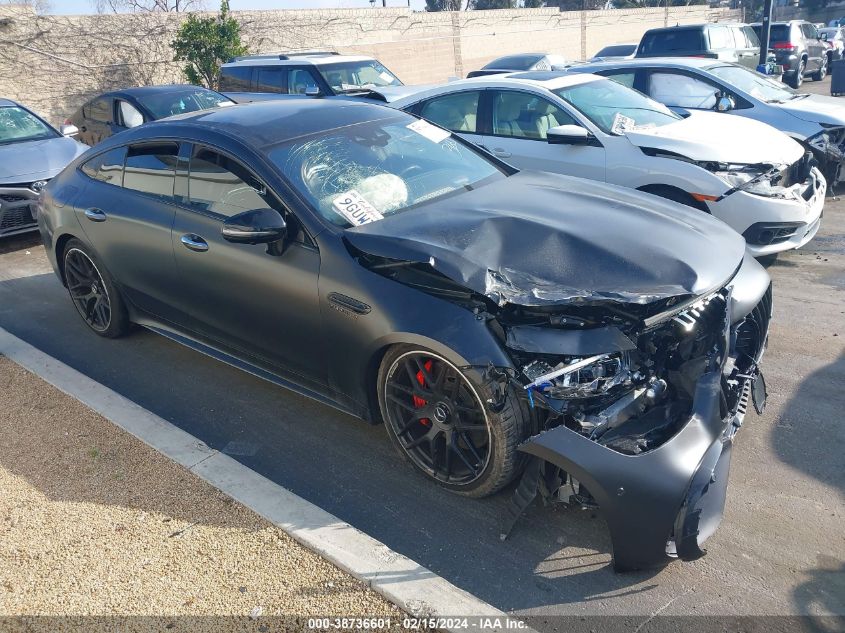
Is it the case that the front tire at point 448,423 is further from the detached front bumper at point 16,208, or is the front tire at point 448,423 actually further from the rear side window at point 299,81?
the rear side window at point 299,81

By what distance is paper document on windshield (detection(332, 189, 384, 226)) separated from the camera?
→ 3887mm

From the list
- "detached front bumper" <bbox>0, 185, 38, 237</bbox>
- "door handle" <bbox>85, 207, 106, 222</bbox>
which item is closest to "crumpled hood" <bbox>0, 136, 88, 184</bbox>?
"detached front bumper" <bbox>0, 185, 38, 237</bbox>

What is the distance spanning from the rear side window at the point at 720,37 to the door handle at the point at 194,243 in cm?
1348

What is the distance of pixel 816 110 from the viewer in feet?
29.0

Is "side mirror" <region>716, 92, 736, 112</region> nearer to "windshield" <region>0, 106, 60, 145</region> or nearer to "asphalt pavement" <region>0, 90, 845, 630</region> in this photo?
"asphalt pavement" <region>0, 90, 845, 630</region>

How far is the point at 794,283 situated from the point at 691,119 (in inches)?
84.4

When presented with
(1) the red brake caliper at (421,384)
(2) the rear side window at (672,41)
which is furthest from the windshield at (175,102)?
(2) the rear side window at (672,41)

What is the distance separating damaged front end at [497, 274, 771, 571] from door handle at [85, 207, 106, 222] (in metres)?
3.32

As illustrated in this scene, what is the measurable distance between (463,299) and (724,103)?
7063mm

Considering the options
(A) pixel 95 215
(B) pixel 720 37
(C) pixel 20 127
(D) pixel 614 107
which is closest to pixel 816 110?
(D) pixel 614 107

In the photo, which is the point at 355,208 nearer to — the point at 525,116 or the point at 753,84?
the point at 525,116

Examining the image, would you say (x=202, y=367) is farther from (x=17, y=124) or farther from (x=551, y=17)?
(x=551, y=17)

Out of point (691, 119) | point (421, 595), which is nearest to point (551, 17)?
point (691, 119)

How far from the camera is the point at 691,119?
24.1ft
